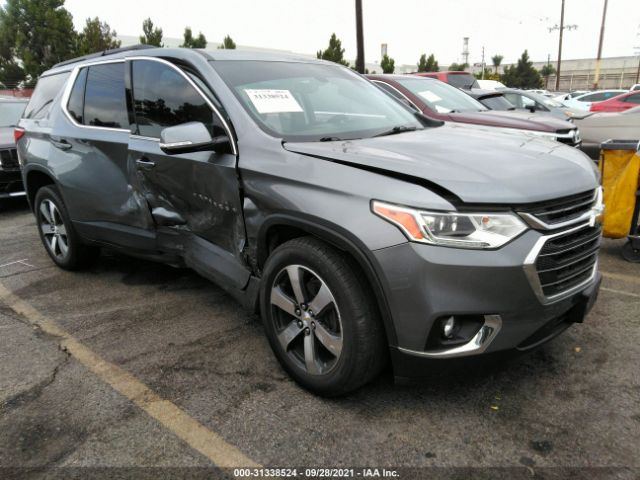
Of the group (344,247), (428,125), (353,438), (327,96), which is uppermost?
(327,96)

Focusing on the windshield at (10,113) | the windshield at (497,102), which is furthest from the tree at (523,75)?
the windshield at (10,113)

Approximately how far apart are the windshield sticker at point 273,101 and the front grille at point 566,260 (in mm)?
1614

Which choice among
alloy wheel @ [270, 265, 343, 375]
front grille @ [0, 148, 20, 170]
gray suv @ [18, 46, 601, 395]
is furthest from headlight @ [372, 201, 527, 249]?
front grille @ [0, 148, 20, 170]

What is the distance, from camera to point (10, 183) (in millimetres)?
7324

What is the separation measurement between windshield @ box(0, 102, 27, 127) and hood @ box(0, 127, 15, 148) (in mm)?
337

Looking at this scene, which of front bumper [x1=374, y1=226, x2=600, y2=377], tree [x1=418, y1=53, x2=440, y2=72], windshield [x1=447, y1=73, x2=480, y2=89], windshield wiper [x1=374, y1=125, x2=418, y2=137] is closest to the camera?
front bumper [x1=374, y1=226, x2=600, y2=377]

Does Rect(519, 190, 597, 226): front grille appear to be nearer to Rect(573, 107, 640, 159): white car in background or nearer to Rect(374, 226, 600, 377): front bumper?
Rect(374, 226, 600, 377): front bumper

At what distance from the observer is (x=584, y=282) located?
96.9 inches

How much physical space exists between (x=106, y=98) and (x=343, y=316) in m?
2.76

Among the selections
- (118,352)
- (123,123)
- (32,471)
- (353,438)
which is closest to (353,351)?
(353,438)

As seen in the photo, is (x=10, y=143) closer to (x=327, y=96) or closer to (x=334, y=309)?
(x=327, y=96)

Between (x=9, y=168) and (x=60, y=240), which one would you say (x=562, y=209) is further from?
(x=9, y=168)

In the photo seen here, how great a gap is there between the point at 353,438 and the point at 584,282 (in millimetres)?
1334

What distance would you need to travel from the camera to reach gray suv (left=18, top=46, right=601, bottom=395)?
2104 mm
